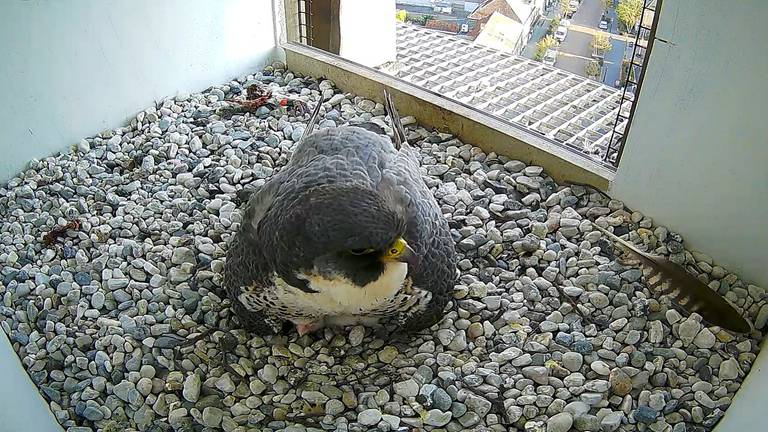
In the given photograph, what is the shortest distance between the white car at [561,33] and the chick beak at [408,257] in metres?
1.43

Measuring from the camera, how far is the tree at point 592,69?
9.11ft

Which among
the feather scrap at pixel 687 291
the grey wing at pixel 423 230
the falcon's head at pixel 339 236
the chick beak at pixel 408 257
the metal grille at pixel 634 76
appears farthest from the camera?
the metal grille at pixel 634 76

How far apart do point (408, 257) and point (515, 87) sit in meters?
1.78

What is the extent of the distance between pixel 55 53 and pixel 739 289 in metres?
3.13

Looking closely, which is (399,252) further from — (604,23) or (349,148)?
(604,23)

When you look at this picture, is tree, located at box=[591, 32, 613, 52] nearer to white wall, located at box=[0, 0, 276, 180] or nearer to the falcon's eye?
the falcon's eye

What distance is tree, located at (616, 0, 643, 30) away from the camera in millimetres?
2529

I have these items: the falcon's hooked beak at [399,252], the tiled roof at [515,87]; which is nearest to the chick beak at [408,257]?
the falcon's hooked beak at [399,252]

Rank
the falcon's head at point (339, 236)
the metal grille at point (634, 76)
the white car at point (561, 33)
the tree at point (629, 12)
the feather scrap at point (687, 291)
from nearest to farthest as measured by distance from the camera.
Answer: the falcon's head at point (339, 236) → the feather scrap at point (687, 291) → the metal grille at point (634, 76) → the tree at point (629, 12) → the white car at point (561, 33)

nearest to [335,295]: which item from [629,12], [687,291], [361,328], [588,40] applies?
[361,328]

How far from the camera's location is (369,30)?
3805 mm

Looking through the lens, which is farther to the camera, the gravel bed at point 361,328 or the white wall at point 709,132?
the white wall at point 709,132

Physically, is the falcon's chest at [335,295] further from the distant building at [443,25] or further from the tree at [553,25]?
the distant building at [443,25]

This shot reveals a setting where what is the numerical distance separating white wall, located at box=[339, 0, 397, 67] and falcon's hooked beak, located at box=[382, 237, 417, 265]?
2.21 m
